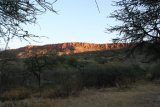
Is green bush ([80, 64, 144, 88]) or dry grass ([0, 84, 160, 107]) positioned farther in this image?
green bush ([80, 64, 144, 88])

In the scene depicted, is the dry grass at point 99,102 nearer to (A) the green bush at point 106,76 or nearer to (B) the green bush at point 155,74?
(A) the green bush at point 106,76

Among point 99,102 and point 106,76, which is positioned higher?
point 99,102

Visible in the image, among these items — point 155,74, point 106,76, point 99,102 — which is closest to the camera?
point 99,102

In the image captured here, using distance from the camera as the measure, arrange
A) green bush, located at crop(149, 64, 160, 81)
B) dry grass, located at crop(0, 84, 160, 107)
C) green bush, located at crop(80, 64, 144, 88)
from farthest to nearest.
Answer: green bush, located at crop(149, 64, 160, 81)
green bush, located at crop(80, 64, 144, 88)
dry grass, located at crop(0, 84, 160, 107)

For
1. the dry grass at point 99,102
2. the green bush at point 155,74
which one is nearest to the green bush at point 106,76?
the green bush at point 155,74

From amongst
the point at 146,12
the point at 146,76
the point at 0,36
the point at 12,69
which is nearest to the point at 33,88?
the point at 12,69

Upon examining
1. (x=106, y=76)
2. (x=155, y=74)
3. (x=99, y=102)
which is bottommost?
(x=155, y=74)

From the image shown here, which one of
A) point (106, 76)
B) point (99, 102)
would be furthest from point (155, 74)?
point (99, 102)

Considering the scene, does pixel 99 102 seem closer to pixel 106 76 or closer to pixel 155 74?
pixel 106 76

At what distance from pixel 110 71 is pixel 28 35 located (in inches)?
1926

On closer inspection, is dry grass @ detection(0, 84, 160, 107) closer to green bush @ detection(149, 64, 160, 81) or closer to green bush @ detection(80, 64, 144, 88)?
green bush @ detection(80, 64, 144, 88)

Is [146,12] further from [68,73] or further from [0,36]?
[68,73]

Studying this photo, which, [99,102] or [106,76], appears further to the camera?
[106,76]

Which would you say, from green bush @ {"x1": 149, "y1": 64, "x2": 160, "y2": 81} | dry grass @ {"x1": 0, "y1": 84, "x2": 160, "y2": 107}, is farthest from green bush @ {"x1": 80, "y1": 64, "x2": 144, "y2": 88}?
dry grass @ {"x1": 0, "y1": 84, "x2": 160, "y2": 107}
